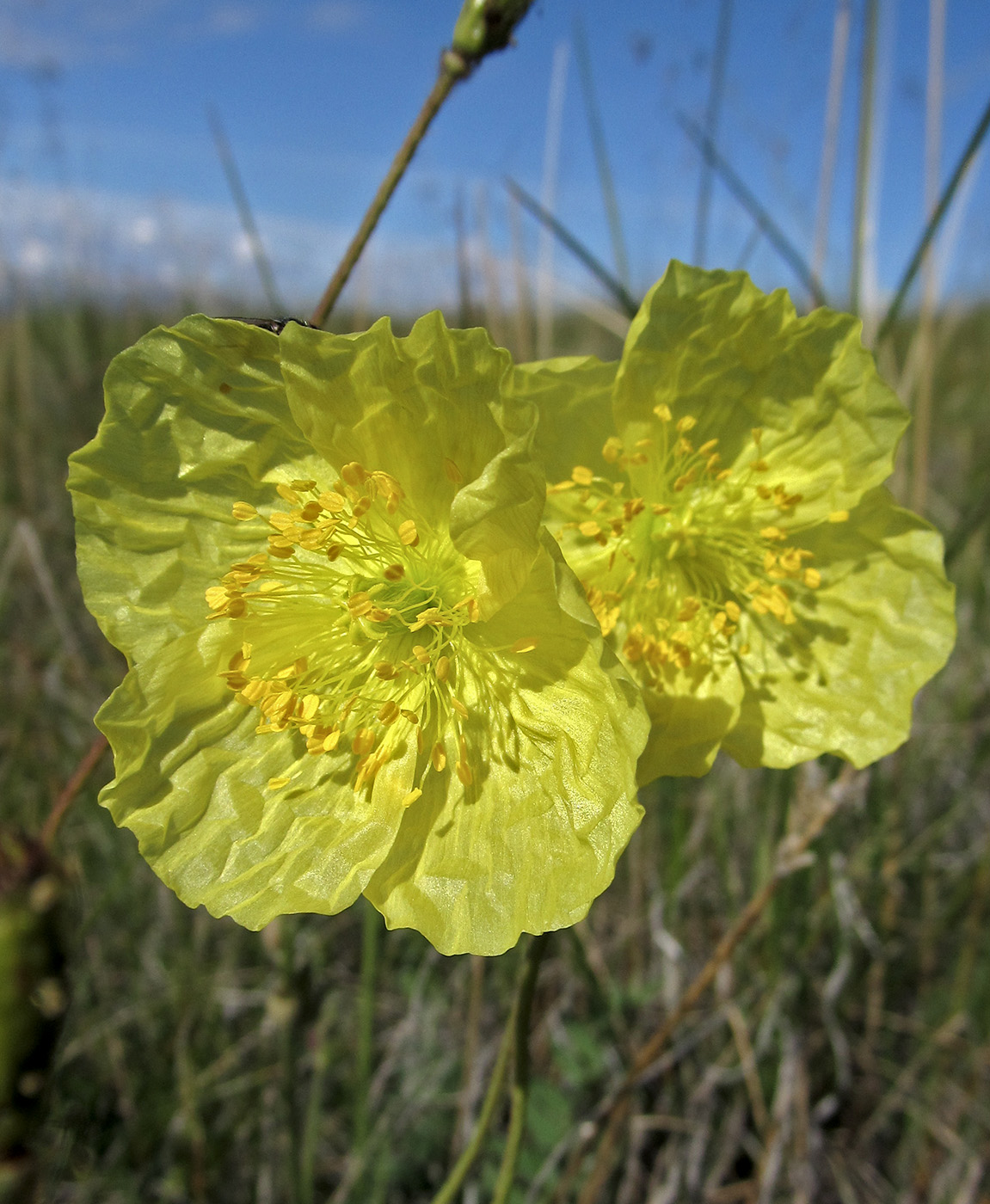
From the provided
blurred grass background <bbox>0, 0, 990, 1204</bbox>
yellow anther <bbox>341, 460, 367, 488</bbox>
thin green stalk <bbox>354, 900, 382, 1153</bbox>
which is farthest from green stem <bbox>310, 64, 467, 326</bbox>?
thin green stalk <bbox>354, 900, 382, 1153</bbox>

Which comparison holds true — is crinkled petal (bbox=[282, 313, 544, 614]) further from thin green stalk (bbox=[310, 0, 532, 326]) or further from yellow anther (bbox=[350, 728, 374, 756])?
yellow anther (bbox=[350, 728, 374, 756])

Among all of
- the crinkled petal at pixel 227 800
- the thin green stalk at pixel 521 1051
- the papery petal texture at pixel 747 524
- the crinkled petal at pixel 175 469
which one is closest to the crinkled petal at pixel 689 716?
the papery petal texture at pixel 747 524

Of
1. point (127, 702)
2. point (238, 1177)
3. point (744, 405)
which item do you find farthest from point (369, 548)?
point (238, 1177)

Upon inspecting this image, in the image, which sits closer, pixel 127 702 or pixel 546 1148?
pixel 127 702

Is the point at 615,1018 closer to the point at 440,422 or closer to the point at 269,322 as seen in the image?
the point at 440,422

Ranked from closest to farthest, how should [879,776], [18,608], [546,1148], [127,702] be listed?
[127,702] < [546,1148] < [879,776] < [18,608]

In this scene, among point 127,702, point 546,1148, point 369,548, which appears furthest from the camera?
point 546,1148

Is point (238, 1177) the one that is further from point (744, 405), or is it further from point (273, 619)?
point (744, 405)
